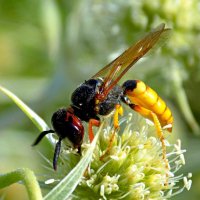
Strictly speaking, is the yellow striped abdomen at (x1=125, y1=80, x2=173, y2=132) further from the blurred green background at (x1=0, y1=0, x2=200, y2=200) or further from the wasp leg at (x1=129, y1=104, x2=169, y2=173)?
the blurred green background at (x1=0, y1=0, x2=200, y2=200)

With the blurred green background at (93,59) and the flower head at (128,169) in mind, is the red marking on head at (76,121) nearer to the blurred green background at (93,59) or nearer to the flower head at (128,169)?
the flower head at (128,169)

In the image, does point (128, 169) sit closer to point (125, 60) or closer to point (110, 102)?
point (110, 102)

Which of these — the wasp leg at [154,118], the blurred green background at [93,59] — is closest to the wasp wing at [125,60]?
the wasp leg at [154,118]

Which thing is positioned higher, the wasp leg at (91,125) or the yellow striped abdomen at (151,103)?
the wasp leg at (91,125)

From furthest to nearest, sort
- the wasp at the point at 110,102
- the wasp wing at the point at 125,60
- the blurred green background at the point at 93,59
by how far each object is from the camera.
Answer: the blurred green background at the point at 93,59, the wasp wing at the point at 125,60, the wasp at the point at 110,102

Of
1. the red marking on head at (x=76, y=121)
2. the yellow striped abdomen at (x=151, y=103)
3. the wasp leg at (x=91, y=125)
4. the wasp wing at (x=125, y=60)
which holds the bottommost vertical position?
the yellow striped abdomen at (x=151, y=103)

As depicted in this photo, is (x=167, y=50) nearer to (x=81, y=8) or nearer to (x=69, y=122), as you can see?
(x=81, y=8)

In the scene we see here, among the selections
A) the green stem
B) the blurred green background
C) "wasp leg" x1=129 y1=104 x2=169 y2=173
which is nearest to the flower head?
"wasp leg" x1=129 y1=104 x2=169 y2=173
